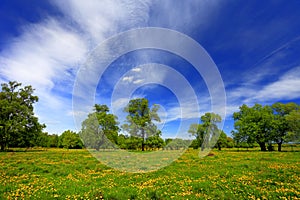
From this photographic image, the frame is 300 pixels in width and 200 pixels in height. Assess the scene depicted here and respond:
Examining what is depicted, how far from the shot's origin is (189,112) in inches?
606

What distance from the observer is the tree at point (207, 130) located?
4934 centimetres

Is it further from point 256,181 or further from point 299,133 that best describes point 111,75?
point 299,133

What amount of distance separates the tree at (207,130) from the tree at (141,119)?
50.8 feet

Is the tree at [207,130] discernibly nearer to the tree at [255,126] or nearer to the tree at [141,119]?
the tree at [255,126]

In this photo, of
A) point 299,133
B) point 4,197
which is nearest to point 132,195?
point 4,197

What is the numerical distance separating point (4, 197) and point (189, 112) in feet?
42.5

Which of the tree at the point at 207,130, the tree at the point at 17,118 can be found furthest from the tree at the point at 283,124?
the tree at the point at 17,118

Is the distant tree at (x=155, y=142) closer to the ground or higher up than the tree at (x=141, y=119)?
closer to the ground

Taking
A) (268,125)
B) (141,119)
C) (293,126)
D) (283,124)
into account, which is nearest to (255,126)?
(268,125)

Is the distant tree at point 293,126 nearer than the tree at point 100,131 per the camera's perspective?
Yes

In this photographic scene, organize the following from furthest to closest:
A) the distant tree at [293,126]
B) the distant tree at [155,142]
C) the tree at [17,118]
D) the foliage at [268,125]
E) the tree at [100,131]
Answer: the tree at [100,131] < the foliage at [268,125] < the distant tree at [155,142] < the distant tree at [293,126] < the tree at [17,118]

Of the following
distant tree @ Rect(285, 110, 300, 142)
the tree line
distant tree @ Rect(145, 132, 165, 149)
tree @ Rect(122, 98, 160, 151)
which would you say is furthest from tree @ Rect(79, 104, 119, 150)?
distant tree @ Rect(285, 110, 300, 142)

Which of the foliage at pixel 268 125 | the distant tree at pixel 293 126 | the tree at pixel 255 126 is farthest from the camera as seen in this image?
the tree at pixel 255 126

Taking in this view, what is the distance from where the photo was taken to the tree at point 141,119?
131ft
